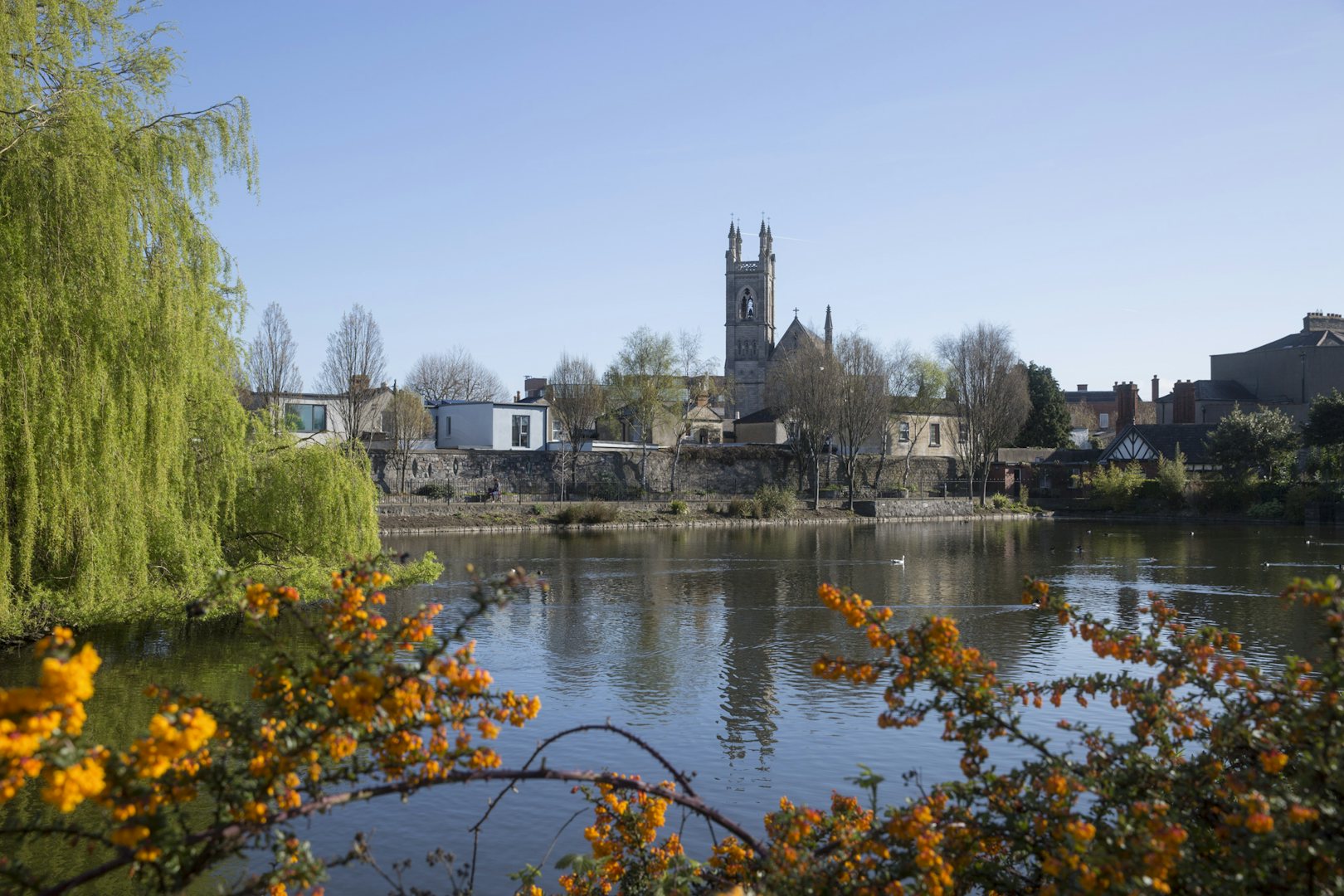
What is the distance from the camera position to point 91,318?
1301cm

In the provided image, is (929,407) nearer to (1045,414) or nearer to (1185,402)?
(1045,414)

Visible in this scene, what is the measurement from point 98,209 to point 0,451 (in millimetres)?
2978

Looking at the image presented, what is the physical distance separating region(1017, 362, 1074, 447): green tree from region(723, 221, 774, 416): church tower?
3028cm

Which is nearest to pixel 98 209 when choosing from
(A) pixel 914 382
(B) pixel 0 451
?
(B) pixel 0 451

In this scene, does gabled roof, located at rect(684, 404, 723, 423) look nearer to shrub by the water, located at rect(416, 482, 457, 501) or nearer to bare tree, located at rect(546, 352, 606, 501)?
bare tree, located at rect(546, 352, 606, 501)

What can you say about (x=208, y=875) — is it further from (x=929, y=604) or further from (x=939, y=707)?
(x=929, y=604)

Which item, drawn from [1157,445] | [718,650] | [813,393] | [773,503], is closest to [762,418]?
[813,393]

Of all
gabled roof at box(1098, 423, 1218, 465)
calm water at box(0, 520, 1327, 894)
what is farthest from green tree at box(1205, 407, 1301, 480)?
calm water at box(0, 520, 1327, 894)

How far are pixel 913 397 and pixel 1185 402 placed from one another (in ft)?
58.3

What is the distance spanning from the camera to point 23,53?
→ 1308 cm

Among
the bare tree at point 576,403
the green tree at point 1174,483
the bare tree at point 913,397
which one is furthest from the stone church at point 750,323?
the green tree at point 1174,483

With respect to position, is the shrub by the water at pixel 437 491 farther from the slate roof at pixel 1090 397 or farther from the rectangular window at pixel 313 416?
the slate roof at pixel 1090 397

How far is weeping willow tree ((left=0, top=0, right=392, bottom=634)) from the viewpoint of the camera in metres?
12.6

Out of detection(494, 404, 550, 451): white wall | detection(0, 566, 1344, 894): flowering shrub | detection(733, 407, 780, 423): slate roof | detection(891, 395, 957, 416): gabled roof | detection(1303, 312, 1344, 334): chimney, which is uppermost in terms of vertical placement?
detection(1303, 312, 1344, 334): chimney
